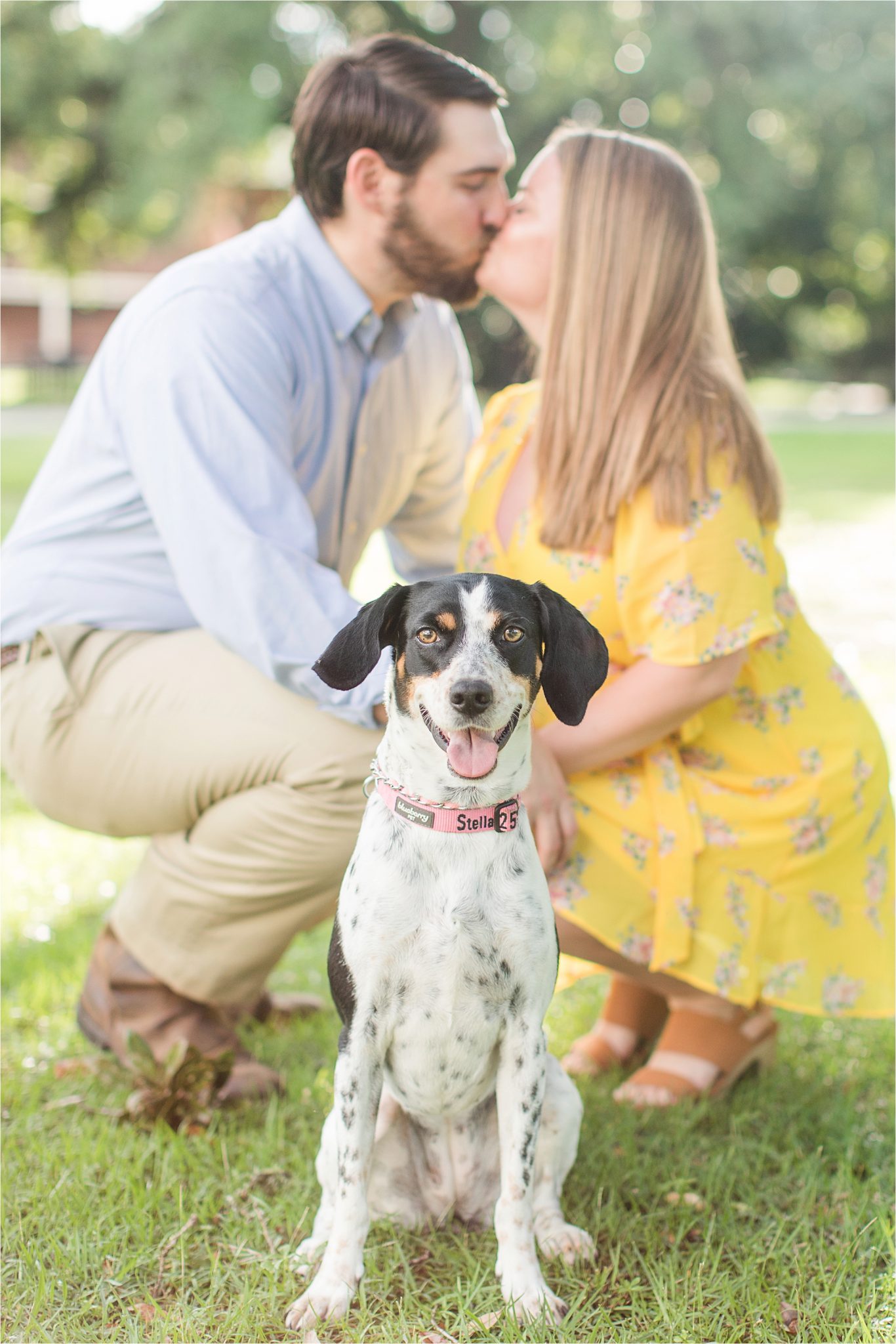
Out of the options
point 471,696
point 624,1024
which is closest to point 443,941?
point 471,696

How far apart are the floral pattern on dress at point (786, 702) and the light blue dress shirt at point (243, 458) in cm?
105

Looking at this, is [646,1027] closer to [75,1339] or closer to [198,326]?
[75,1339]

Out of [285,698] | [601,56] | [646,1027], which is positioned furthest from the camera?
[601,56]

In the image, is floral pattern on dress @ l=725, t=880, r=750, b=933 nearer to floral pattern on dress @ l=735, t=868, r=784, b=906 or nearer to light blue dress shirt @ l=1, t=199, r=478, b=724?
floral pattern on dress @ l=735, t=868, r=784, b=906

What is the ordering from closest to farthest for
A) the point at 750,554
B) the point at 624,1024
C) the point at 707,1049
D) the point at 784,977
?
the point at 750,554 < the point at 784,977 < the point at 707,1049 < the point at 624,1024

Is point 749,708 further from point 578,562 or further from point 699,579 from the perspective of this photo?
point 578,562

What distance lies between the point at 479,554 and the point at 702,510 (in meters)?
0.63

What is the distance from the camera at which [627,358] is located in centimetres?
294

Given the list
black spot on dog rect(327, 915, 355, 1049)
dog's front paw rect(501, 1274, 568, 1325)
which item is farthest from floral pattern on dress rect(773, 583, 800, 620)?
dog's front paw rect(501, 1274, 568, 1325)

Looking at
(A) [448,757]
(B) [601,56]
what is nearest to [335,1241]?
(A) [448,757]

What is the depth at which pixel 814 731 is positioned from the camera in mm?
3064

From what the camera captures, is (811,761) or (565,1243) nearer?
(565,1243)

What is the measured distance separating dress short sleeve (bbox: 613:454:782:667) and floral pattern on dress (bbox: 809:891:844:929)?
69cm

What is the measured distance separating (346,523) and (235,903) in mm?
1198
